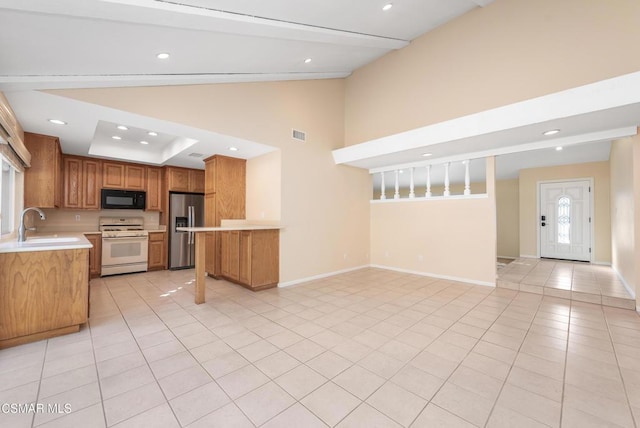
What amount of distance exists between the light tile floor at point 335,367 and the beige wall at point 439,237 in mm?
1190

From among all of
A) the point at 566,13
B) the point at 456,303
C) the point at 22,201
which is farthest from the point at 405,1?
the point at 22,201

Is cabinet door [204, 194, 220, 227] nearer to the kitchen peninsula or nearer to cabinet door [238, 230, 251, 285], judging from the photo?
the kitchen peninsula

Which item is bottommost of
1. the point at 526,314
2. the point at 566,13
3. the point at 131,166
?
the point at 526,314

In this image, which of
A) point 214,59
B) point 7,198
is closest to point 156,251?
point 7,198

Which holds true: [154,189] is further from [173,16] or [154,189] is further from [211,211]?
[173,16]

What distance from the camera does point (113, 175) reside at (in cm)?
560

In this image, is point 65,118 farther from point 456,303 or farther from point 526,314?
point 526,314

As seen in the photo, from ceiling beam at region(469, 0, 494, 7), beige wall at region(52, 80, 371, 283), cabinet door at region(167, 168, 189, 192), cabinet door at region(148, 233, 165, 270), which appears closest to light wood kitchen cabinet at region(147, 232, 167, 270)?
cabinet door at region(148, 233, 165, 270)

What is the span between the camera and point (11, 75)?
87.5 inches

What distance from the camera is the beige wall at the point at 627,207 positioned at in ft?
11.1

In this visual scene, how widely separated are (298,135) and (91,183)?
446 cm

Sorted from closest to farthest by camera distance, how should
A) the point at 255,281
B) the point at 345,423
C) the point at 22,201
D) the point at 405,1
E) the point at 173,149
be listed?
the point at 345,423, the point at 405,1, the point at 22,201, the point at 255,281, the point at 173,149

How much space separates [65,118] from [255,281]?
3294 millimetres

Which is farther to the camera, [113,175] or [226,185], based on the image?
[113,175]
